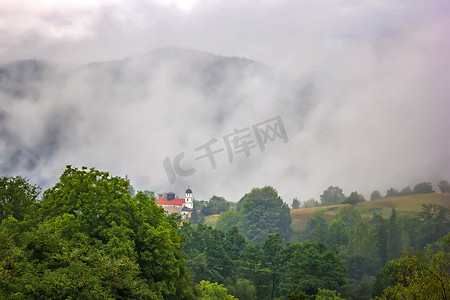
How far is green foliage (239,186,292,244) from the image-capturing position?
144 metres

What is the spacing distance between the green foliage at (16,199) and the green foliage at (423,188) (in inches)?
5375

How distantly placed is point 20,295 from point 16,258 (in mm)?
3450

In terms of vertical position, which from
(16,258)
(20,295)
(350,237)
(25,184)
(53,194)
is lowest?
(350,237)

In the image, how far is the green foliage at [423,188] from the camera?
142m

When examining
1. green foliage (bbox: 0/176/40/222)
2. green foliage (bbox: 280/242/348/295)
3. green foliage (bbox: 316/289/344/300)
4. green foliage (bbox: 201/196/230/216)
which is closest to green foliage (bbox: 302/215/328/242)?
green foliage (bbox: 201/196/230/216)

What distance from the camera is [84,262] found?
943 inches

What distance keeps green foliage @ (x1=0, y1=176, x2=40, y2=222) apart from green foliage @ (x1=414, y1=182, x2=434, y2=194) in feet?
448

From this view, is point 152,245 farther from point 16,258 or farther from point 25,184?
point 25,184

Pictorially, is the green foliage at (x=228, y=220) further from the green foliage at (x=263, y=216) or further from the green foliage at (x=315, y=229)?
the green foliage at (x=315, y=229)

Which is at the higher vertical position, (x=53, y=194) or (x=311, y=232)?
(x=53, y=194)

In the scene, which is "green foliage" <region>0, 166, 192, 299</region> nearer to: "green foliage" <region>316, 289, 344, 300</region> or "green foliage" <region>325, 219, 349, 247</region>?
"green foliage" <region>316, 289, 344, 300</region>

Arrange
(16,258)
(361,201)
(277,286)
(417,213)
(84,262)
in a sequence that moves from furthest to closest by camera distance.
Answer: (361,201) < (417,213) < (277,286) < (84,262) < (16,258)

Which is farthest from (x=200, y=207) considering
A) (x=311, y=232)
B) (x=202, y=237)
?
(x=202, y=237)

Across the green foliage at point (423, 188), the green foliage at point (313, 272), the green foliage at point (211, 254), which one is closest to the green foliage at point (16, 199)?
the green foliage at point (211, 254)
